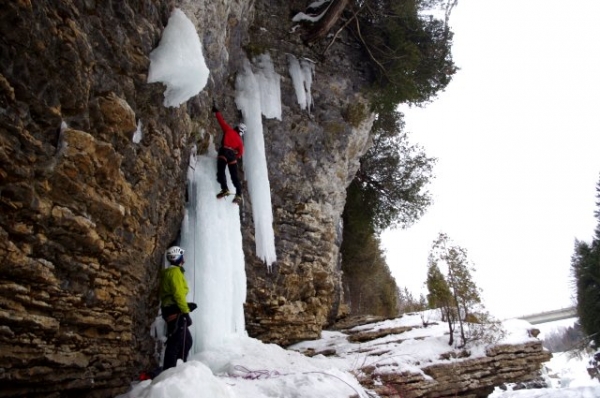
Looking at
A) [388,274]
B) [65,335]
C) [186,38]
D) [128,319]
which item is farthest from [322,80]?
[388,274]

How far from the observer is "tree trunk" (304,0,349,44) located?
400 inches

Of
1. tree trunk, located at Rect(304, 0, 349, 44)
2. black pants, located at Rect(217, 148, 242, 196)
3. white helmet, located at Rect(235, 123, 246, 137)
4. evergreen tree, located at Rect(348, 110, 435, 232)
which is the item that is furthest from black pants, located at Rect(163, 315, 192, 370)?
evergreen tree, located at Rect(348, 110, 435, 232)

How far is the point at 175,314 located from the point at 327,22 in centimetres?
834

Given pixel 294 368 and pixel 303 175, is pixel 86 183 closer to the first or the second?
pixel 294 368

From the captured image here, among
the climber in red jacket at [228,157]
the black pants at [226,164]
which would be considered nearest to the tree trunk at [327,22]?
the climber in red jacket at [228,157]

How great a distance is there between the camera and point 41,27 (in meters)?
3.01

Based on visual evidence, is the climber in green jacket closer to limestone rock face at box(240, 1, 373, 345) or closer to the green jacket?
the green jacket

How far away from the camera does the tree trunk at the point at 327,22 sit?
10.2 meters

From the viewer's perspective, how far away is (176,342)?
15.9 ft

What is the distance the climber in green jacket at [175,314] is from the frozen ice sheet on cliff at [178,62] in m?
2.18

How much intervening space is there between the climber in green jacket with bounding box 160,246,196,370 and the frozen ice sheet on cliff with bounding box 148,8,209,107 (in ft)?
7.14

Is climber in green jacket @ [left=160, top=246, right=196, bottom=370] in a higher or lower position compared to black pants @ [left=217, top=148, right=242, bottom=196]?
lower

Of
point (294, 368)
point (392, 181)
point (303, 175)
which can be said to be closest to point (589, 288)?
point (392, 181)

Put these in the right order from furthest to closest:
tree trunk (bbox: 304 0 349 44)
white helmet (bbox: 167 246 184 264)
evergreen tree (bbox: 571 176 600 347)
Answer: evergreen tree (bbox: 571 176 600 347), tree trunk (bbox: 304 0 349 44), white helmet (bbox: 167 246 184 264)
